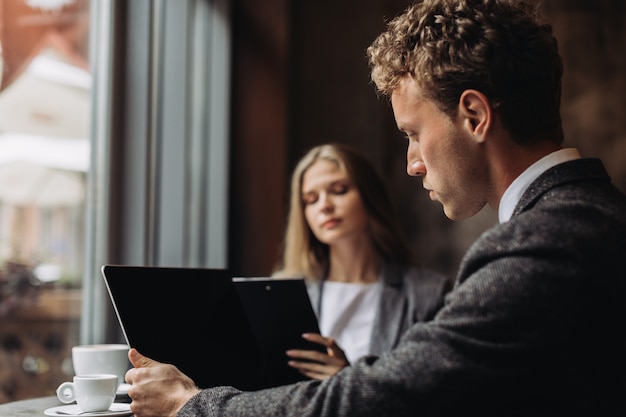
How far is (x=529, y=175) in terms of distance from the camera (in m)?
1.11

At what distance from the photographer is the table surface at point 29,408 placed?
1262 millimetres

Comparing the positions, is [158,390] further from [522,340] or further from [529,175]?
[529,175]

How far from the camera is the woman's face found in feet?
8.21

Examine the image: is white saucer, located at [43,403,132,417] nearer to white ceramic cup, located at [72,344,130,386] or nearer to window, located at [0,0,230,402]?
white ceramic cup, located at [72,344,130,386]

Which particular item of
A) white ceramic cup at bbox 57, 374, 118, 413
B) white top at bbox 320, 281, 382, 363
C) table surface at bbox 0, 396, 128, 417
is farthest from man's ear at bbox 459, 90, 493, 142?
white top at bbox 320, 281, 382, 363

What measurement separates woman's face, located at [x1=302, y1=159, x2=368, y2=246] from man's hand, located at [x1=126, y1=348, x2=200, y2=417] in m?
1.38

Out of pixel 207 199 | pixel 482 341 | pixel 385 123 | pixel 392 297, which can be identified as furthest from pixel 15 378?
pixel 385 123

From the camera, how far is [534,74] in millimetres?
1135

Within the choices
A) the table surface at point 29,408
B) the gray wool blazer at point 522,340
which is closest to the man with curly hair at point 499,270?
the gray wool blazer at point 522,340

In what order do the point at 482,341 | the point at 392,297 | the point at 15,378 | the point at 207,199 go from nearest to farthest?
the point at 482,341, the point at 15,378, the point at 392,297, the point at 207,199

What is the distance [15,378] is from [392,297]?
4.11 ft

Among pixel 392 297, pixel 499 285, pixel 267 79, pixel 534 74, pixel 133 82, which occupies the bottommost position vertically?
pixel 392 297

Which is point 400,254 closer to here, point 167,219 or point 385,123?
point 167,219

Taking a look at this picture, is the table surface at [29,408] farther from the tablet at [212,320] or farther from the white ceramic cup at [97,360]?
the tablet at [212,320]
